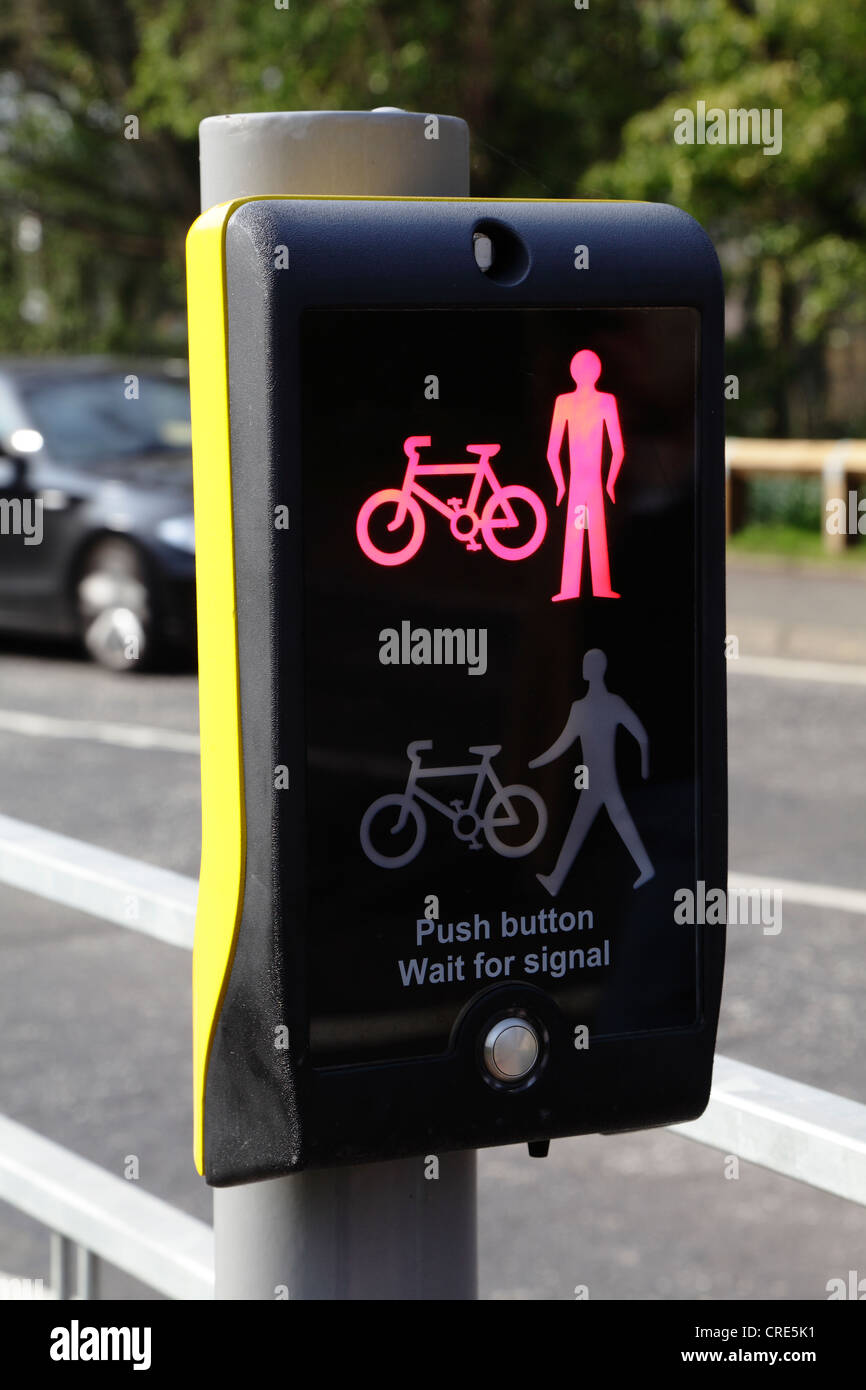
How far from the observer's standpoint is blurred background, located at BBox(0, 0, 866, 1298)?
4.25 meters

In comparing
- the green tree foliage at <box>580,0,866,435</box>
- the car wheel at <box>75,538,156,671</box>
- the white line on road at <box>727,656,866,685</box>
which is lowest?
the white line on road at <box>727,656,866,685</box>

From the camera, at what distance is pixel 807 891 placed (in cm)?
647

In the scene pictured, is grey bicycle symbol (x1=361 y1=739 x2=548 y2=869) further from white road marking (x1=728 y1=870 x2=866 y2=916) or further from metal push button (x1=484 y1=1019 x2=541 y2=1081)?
white road marking (x1=728 y1=870 x2=866 y2=916)

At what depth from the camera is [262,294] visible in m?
1.32

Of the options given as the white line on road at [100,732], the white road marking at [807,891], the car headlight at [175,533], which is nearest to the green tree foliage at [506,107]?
the car headlight at [175,533]

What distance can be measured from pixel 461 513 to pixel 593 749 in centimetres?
19

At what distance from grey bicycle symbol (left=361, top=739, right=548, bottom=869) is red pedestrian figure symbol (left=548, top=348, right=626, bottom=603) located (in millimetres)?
135

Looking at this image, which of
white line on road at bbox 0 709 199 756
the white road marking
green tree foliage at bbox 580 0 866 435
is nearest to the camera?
the white road marking

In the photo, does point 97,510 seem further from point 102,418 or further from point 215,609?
point 215,609

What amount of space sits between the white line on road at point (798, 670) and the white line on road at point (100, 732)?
3360 millimetres

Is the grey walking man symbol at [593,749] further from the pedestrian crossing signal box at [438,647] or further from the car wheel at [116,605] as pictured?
the car wheel at [116,605]

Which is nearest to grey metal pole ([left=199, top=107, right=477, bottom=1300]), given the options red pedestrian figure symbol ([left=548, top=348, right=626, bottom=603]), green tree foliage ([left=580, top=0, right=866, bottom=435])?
red pedestrian figure symbol ([left=548, top=348, right=626, bottom=603])

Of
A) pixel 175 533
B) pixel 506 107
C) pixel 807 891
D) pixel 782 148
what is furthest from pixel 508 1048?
pixel 506 107

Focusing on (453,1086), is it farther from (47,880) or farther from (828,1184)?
(47,880)
